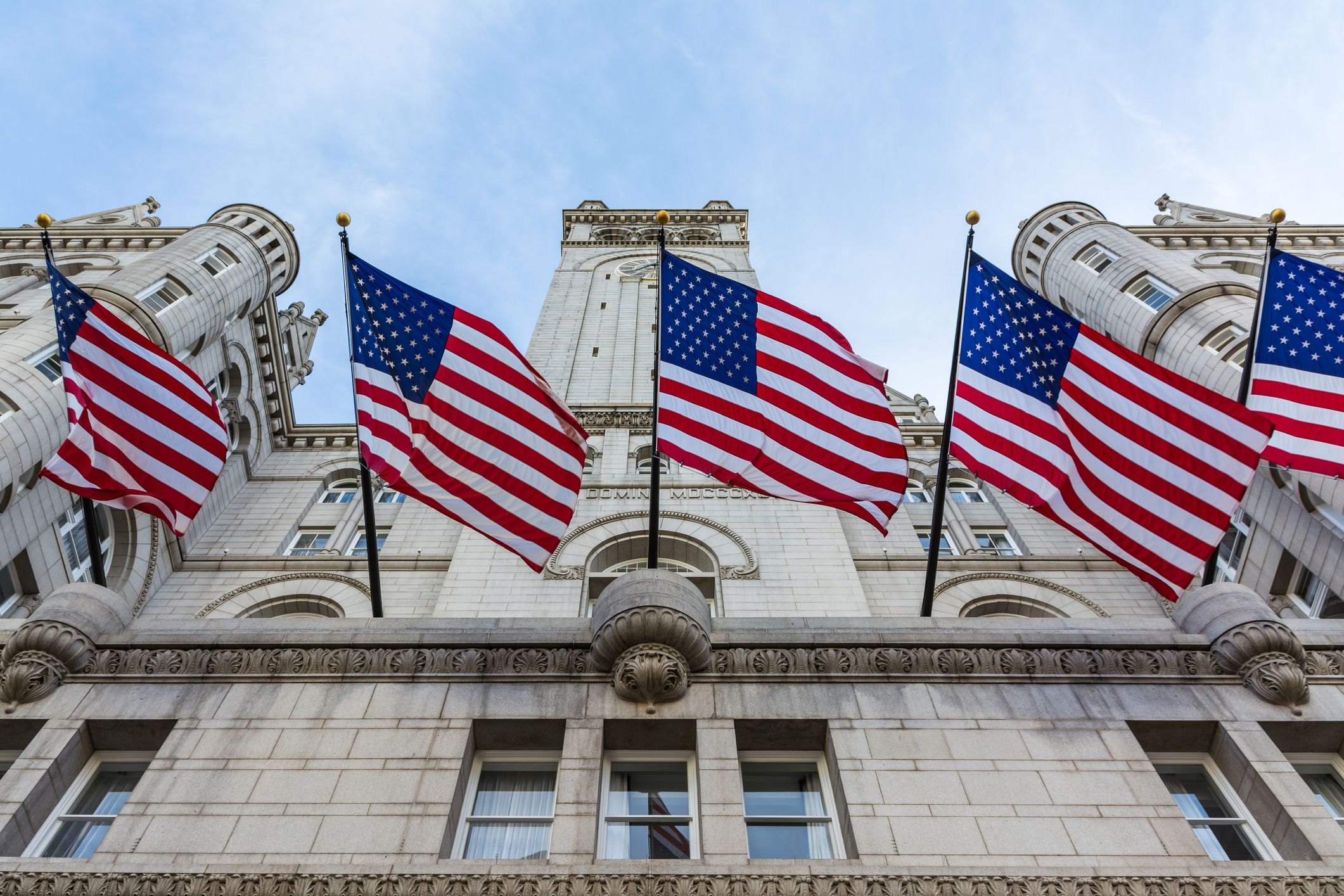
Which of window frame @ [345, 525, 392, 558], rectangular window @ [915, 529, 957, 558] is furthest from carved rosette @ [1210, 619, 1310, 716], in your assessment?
window frame @ [345, 525, 392, 558]

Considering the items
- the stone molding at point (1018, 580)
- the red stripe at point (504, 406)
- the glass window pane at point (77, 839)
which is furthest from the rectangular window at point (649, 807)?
the stone molding at point (1018, 580)

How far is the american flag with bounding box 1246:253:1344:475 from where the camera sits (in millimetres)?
13133

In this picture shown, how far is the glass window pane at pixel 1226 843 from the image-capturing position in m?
9.89

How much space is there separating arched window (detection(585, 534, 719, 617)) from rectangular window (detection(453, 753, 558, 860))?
972cm

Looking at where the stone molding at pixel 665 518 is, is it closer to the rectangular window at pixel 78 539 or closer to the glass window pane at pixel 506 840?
the glass window pane at pixel 506 840

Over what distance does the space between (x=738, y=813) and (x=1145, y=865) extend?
155 inches

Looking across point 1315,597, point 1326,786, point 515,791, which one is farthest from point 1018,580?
point 515,791

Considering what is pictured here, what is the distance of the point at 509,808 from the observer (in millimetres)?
10641

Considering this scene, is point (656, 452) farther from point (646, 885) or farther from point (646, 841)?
point (646, 885)

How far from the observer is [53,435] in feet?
66.3

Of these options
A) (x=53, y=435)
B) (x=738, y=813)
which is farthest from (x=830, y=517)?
(x=53, y=435)

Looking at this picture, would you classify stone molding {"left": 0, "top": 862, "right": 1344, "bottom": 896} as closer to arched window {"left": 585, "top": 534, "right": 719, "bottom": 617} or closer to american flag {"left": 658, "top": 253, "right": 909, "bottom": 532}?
american flag {"left": 658, "top": 253, "right": 909, "bottom": 532}

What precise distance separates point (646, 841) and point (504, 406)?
20.7 ft

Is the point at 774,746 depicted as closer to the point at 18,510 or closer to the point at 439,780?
the point at 439,780
